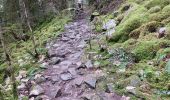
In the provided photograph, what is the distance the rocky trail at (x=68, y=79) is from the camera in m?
6.23

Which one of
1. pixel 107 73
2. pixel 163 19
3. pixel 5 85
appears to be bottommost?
pixel 5 85

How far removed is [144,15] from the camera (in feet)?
33.4

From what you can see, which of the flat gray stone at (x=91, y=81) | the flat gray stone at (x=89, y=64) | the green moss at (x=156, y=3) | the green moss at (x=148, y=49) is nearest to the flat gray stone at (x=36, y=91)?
the flat gray stone at (x=91, y=81)

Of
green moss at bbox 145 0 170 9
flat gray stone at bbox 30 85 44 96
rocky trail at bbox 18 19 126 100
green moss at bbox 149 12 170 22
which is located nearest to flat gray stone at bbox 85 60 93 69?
rocky trail at bbox 18 19 126 100

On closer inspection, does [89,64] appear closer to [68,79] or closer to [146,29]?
[68,79]

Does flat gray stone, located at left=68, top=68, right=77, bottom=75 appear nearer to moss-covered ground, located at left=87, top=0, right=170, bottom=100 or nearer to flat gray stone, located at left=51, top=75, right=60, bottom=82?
flat gray stone, located at left=51, top=75, right=60, bottom=82

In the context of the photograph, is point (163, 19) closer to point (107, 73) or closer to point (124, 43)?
point (124, 43)

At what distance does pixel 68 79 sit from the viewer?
7.40m

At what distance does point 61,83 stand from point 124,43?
9.09ft

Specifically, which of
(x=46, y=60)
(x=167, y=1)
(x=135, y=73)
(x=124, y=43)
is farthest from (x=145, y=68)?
(x=167, y=1)

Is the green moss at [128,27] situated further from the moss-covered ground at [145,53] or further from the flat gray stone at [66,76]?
the flat gray stone at [66,76]

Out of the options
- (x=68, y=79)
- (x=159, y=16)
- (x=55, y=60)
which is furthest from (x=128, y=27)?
(x=68, y=79)

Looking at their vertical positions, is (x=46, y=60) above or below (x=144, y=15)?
below

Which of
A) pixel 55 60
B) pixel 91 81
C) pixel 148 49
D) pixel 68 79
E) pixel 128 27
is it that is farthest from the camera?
pixel 128 27
